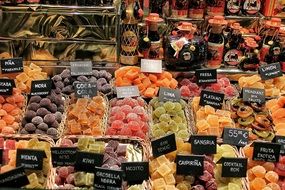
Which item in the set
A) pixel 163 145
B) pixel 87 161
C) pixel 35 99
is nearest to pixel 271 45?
pixel 163 145

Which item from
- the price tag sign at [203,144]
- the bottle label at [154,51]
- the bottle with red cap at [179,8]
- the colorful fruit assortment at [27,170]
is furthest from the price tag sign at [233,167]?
the bottle with red cap at [179,8]

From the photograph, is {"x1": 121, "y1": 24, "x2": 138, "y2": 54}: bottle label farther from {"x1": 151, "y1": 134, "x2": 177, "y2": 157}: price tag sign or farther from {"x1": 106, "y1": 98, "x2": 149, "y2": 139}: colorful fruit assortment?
{"x1": 151, "y1": 134, "x2": 177, "y2": 157}: price tag sign

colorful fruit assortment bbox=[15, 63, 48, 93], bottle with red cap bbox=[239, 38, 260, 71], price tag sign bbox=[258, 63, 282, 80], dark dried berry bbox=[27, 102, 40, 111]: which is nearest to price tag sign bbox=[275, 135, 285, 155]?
price tag sign bbox=[258, 63, 282, 80]

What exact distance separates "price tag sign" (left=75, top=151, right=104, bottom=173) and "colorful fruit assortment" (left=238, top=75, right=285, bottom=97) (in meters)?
1.53

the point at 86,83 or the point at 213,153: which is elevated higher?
the point at 86,83

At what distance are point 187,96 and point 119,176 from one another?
4.34ft

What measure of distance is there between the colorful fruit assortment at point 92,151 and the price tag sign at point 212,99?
0.60 metres

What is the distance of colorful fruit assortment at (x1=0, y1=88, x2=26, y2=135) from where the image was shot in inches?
114

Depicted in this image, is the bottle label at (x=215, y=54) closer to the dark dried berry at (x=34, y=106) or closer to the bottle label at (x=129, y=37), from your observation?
the bottle label at (x=129, y=37)

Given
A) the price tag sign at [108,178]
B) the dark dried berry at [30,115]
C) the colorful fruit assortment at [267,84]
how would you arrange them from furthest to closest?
the colorful fruit assortment at [267,84], the dark dried berry at [30,115], the price tag sign at [108,178]

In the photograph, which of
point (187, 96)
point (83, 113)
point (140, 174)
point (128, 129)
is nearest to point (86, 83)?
point (83, 113)

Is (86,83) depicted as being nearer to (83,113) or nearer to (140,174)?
(83,113)

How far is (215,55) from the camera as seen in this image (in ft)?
12.1

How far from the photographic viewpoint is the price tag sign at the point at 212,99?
3125mm
